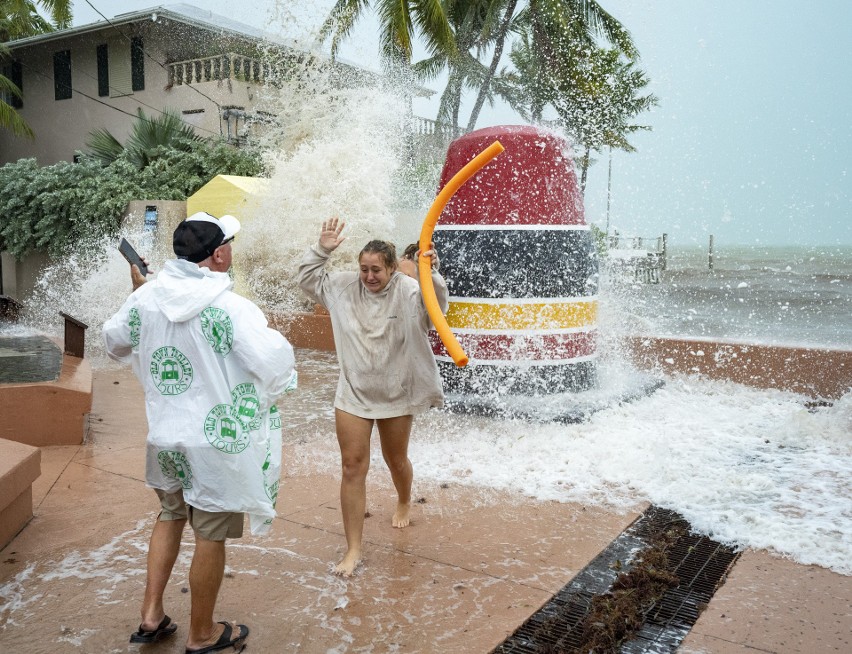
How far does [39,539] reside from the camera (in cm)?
414

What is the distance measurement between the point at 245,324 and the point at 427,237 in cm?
152

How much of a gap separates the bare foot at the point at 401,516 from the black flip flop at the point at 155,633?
5.01ft

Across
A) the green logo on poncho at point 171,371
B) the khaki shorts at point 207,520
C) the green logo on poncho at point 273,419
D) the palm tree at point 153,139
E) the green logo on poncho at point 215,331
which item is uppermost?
the palm tree at point 153,139

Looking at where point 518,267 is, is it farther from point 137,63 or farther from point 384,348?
point 137,63

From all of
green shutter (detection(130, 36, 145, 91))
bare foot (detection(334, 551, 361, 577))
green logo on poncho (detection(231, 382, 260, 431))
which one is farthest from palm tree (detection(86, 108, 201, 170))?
green logo on poncho (detection(231, 382, 260, 431))

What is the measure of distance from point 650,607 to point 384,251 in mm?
2054

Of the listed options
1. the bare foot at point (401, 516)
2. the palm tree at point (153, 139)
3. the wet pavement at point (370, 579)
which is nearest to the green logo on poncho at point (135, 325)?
the wet pavement at point (370, 579)

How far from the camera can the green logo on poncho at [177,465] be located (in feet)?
9.27

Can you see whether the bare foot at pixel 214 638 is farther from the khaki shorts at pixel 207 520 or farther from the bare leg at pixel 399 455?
the bare leg at pixel 399 455

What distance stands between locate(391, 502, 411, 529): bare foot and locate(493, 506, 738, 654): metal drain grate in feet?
3.48

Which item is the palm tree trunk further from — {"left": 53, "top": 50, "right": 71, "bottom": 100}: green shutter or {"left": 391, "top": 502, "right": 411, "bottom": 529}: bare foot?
{"left": 391, "top": 502, "right": 411, "bottom": 529}: bare foot

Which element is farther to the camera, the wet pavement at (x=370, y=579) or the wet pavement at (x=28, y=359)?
the wet pavement at (x=28, y=359)

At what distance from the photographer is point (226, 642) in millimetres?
3059

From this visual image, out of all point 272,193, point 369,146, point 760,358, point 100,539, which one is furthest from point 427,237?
point 369,146
